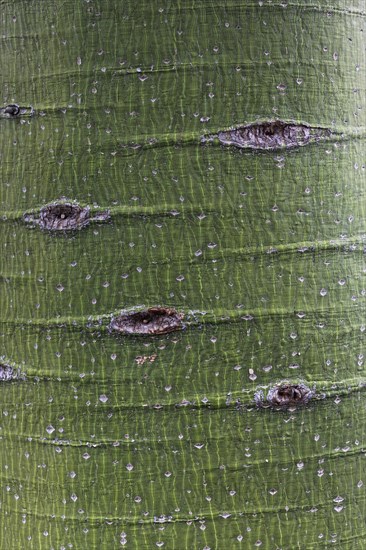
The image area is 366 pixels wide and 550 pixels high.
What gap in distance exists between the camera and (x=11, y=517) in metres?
0.84

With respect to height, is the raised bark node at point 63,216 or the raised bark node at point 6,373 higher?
the raised bark node at point 63,216

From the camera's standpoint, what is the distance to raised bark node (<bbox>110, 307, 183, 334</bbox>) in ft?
2.52

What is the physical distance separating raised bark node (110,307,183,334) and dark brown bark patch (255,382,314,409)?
13 centimetres

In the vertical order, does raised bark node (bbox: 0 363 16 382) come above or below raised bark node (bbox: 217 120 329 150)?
below

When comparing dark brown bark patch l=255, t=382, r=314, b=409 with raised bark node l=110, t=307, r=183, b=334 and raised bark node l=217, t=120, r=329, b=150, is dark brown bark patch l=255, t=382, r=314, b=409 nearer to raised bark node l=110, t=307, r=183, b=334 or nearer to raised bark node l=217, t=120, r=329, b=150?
raised bark node l=110, t=307, r=183, b=334

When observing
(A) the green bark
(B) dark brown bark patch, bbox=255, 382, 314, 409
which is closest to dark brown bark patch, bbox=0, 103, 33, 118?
(A) the green bark

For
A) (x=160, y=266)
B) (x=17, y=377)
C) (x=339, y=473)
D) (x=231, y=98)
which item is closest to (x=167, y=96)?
(x=231, y=98)

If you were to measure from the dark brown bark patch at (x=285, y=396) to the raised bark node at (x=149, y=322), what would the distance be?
132mm

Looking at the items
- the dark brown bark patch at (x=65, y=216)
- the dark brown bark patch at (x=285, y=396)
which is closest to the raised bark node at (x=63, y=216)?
the dark brown bark patch at (x=65, y=216)

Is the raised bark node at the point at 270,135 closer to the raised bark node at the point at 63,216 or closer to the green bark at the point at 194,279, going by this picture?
the green bark at the point at 194,279

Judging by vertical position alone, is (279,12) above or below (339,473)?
above

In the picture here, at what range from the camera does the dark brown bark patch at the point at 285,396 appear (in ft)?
2.54

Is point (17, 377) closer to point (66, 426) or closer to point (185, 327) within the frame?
point (66, 426)

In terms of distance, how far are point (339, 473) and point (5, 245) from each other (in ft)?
1.67
